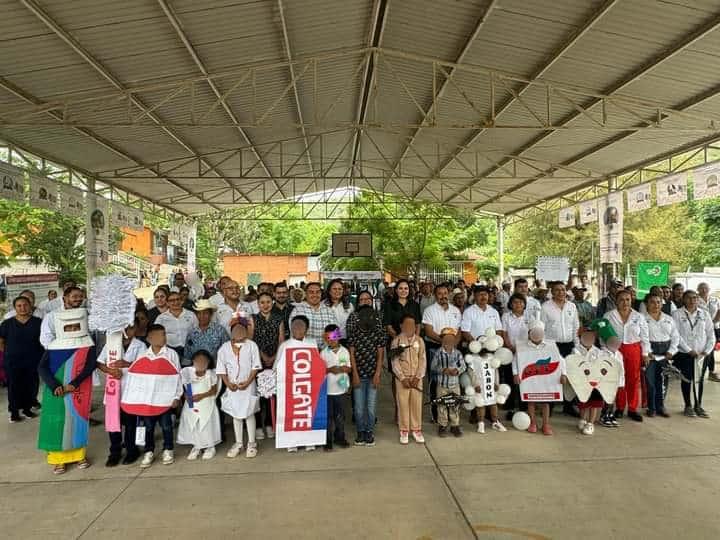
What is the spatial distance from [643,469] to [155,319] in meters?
4.78

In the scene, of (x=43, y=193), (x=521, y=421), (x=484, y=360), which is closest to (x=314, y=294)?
(x=484, y=360)

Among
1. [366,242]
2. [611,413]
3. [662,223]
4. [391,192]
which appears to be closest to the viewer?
[611,413]

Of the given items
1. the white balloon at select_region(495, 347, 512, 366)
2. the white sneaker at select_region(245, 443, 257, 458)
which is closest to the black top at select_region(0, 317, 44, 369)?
the white sneaker at select_region(245, 443, 257, 458)

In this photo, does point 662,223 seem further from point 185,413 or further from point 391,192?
point 185,413

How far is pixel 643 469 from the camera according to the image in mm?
4027

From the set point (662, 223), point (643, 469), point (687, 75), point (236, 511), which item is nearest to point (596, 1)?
point (687, 75)

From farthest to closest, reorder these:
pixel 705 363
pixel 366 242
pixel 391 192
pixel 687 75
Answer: pixel 391 192, pixel 366 242, pixel 687 75, pixel 705 363

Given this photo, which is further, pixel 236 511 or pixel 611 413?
pixel 611 413

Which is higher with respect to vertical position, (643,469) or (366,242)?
(366,242)

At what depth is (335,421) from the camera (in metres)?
4.73

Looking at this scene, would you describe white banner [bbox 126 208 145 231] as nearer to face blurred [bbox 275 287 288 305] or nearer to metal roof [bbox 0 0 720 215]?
metal roof [bbox 0 0 720 215]

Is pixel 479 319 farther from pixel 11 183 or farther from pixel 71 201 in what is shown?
pixel 71 201

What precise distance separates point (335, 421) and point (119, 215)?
39.2 ft

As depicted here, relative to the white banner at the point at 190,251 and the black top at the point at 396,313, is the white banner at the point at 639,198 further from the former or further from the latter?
the white banner at the point at 190,251
